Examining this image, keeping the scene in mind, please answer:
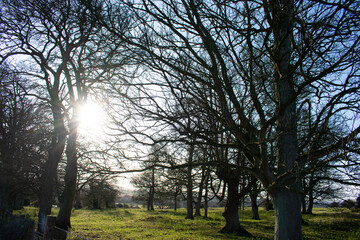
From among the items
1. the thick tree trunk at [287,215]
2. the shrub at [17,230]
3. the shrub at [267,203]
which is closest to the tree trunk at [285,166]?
the thick tree trunk at [287,215]

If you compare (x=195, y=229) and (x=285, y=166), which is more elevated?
(x=285, y=166)

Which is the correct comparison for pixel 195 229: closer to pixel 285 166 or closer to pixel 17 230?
pixel 17 230

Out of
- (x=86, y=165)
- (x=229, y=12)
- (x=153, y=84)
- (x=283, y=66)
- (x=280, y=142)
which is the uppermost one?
(x=229, y=12)

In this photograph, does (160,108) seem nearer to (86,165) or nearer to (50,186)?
(86,165)

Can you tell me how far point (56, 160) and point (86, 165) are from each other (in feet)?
24.1

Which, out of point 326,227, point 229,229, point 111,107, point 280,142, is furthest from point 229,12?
point 326,227

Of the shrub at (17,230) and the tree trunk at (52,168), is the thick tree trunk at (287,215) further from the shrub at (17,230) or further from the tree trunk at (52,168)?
the tree trunk at (52,168)

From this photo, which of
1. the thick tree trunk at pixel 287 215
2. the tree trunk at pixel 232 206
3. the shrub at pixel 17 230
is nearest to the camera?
the thick tree trunk at pixel 287 215

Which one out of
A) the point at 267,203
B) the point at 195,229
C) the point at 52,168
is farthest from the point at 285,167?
the point at 267,203

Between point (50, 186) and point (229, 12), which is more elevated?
point (229, 12)

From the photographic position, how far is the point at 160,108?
4.76 m

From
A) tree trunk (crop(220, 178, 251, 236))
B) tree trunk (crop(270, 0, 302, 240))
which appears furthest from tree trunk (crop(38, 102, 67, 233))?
tree trunk (crop(270, 0, 302, 240))

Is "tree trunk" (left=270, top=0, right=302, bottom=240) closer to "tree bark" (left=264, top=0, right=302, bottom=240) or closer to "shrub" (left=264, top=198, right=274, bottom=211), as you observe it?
"tree bark" (left=264, top=0, right=302, bottom=240)

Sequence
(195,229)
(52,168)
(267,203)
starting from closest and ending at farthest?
(52,168), (195,229), (267,203)
